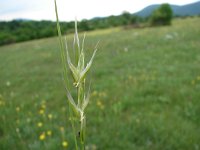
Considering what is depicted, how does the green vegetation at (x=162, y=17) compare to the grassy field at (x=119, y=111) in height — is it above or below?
below

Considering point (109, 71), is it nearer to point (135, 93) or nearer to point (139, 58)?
point (139, 58)

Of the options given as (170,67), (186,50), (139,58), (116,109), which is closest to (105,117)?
(116,109)

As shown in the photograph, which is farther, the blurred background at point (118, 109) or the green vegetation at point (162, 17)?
the green vegetation at point (162, 17)

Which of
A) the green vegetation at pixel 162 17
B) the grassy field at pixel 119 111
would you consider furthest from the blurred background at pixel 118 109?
the green vegetation at pixel 162 17

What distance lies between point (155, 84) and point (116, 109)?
1093 millimetres

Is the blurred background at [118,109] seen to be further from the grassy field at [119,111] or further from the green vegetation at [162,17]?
the green vegetation at [162,17]

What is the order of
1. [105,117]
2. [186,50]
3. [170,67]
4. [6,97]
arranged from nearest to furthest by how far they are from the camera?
1. [105,117]
2. [6,97]
3. [170,67]
4. [186,50]

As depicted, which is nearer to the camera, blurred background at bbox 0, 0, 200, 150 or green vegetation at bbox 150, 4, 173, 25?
blurred background at bbox 0, 0, 200, 150

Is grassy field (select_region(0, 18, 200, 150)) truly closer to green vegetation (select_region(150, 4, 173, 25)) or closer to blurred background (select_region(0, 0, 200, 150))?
blurred background (select_region(0, 0, 200, 150))

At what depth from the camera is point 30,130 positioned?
9.30ft

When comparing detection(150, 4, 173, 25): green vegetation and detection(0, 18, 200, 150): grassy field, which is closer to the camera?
detection(0, 18, 200, 150): grassy field

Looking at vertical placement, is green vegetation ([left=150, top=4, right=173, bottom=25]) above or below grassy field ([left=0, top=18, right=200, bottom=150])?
below

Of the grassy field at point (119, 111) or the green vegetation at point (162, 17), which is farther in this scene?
the green vegetation at point (162, 17)

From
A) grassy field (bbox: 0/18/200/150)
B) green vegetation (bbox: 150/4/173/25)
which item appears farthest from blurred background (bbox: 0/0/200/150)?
green vegetation (bbox: 150/4/173/25)
